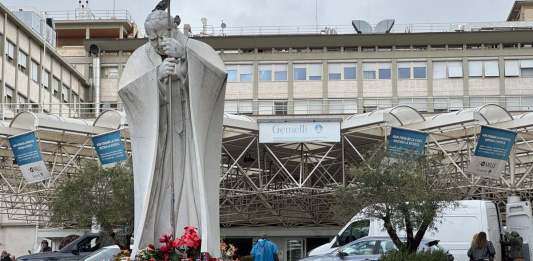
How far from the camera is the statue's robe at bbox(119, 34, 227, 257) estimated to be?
522 inches

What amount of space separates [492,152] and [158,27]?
23.2 metres

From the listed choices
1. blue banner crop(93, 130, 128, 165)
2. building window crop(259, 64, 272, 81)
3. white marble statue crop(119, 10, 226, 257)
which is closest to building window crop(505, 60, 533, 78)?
building window crop(259, 64, 272, 81)

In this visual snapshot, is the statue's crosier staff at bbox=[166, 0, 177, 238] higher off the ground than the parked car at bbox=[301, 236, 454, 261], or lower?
higher

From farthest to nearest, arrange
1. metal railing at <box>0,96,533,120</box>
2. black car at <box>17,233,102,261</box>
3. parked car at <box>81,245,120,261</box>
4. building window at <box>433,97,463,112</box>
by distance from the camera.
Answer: building window at <box>433,97,463,112</box> → metal railing at <box>0,96,533,120</box> → black car at <box>17,233,102,261</box> → parked car at <box>81,245,120,261</box>

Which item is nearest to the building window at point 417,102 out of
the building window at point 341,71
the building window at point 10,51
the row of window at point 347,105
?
the row of window at point 347,105

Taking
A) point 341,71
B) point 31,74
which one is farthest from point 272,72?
point 31,74

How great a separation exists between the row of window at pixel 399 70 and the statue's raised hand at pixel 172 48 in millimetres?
55941

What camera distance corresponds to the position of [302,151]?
1693 inches

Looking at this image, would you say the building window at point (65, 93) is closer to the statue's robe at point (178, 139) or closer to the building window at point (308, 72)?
the building window at point (308, 72)

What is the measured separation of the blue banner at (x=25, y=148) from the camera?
36.1m

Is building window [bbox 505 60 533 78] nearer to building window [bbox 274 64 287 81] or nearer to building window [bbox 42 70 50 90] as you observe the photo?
building window [bbox 274 64 287 81]

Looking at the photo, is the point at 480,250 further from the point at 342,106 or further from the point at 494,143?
the point at 342,106

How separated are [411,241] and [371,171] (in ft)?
9.11

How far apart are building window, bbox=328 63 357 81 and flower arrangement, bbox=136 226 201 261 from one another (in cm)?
5825
